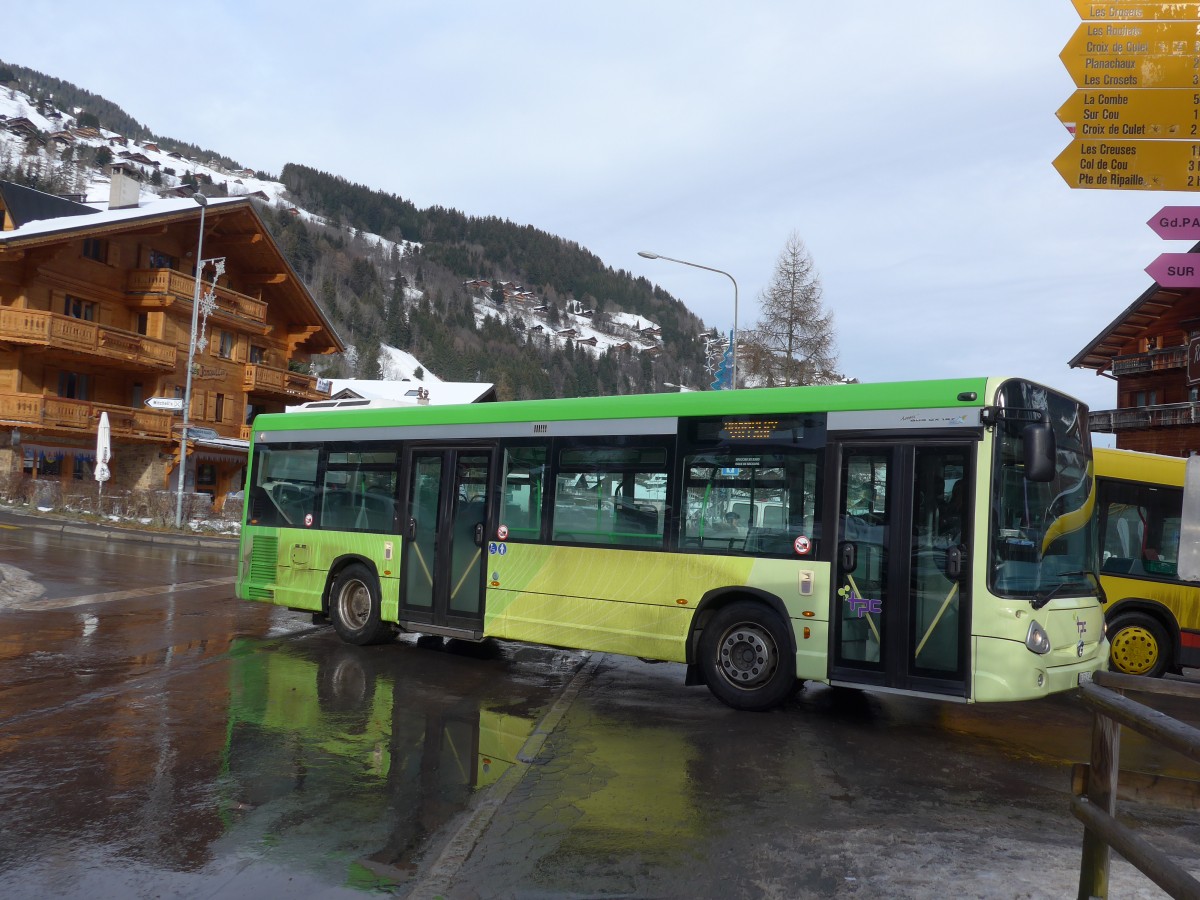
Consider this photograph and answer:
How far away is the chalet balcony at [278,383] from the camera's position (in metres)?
47.8

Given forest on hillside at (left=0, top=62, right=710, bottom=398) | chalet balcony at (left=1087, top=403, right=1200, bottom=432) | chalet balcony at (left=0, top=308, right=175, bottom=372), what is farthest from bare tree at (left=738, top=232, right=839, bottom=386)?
forest on hillside at (left=0, top=62, right=710, bottom=398)

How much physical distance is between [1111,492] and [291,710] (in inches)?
374

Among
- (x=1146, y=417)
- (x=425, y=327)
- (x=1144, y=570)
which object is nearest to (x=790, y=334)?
(x=1146, y=417)

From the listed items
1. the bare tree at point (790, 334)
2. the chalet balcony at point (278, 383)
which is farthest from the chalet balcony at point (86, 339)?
the bare tree at point (790, 334)

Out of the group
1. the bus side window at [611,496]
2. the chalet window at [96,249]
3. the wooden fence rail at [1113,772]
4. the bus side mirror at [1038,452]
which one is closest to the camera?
the wooden fence rail at [1113,772]

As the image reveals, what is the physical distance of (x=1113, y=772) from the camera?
133 inches

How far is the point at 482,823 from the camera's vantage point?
530 cm

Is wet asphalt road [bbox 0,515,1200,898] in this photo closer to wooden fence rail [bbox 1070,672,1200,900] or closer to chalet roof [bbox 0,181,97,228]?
wooden fence rail [bbox 1070,672,1200,900]

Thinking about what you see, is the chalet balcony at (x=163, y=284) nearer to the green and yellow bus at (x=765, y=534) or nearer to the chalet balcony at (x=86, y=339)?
the chalet balcony at (x=86, y=339)

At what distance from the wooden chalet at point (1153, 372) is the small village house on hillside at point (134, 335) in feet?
132

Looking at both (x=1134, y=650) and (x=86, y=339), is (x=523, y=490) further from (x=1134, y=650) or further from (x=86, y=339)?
(x=86, y=339)

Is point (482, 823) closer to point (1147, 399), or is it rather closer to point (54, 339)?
point (54, 339)

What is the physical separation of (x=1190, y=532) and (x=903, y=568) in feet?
7.90

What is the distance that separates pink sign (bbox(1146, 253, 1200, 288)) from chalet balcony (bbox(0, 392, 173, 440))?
3924 centimetres
